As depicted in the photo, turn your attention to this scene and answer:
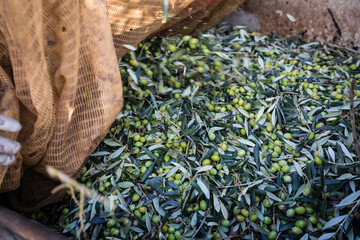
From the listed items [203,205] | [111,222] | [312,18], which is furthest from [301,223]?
[312,18]

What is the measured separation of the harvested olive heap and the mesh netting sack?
22 centimetres

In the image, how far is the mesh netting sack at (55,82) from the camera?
3.36 feet

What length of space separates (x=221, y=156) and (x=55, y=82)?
2.74ft

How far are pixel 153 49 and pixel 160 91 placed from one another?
0.35 metres

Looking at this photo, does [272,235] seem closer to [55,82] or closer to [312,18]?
[55,82]

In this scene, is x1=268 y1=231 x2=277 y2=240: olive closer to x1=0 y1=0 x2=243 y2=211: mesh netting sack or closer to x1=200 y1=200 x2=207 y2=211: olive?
x1=200 y1=200 x2=207 y2=211: olive

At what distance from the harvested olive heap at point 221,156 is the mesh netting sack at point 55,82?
0.71 ft

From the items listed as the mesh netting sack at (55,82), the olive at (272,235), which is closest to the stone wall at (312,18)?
the mesh netting sack at (55,82)

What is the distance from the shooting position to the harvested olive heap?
1.33 metres

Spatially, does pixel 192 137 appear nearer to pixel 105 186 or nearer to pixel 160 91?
pixel 160 91

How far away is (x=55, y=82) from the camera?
1198 mm

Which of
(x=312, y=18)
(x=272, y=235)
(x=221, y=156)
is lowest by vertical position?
(x=272, y=235)

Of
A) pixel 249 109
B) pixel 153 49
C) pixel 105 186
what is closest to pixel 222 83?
pixel 249 109

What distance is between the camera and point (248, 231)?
1329mm
